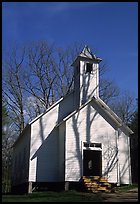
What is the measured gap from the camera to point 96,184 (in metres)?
15.4

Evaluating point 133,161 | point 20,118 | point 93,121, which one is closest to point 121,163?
point 93,121

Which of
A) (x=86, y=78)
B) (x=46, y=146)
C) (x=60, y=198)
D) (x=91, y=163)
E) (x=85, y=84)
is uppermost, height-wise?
(x=86, y=78)

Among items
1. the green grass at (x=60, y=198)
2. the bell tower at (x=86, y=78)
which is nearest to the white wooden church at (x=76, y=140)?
the bell tower at (x=86, y=78)

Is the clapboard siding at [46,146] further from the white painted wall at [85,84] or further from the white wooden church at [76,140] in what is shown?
the white painted wall at [85,84]

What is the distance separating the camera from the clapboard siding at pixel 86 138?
16.4 m

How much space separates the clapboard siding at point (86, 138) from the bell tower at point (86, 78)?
1.32 metres

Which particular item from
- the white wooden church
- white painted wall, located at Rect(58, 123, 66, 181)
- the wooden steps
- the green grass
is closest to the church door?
the white wooden church

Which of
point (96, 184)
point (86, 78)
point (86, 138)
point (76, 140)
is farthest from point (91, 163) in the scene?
point (86, 78)

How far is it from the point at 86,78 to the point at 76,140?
15.4 feet

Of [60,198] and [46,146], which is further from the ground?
[46,146]

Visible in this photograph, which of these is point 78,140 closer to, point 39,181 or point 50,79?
point 39,181

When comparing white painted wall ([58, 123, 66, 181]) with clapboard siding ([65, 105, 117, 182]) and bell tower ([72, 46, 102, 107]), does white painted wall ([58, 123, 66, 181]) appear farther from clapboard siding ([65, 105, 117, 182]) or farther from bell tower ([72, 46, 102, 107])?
bell tower ([72, 46, 102, 107])

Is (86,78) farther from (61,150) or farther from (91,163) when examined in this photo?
(91,163)

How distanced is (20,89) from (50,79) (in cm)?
343
